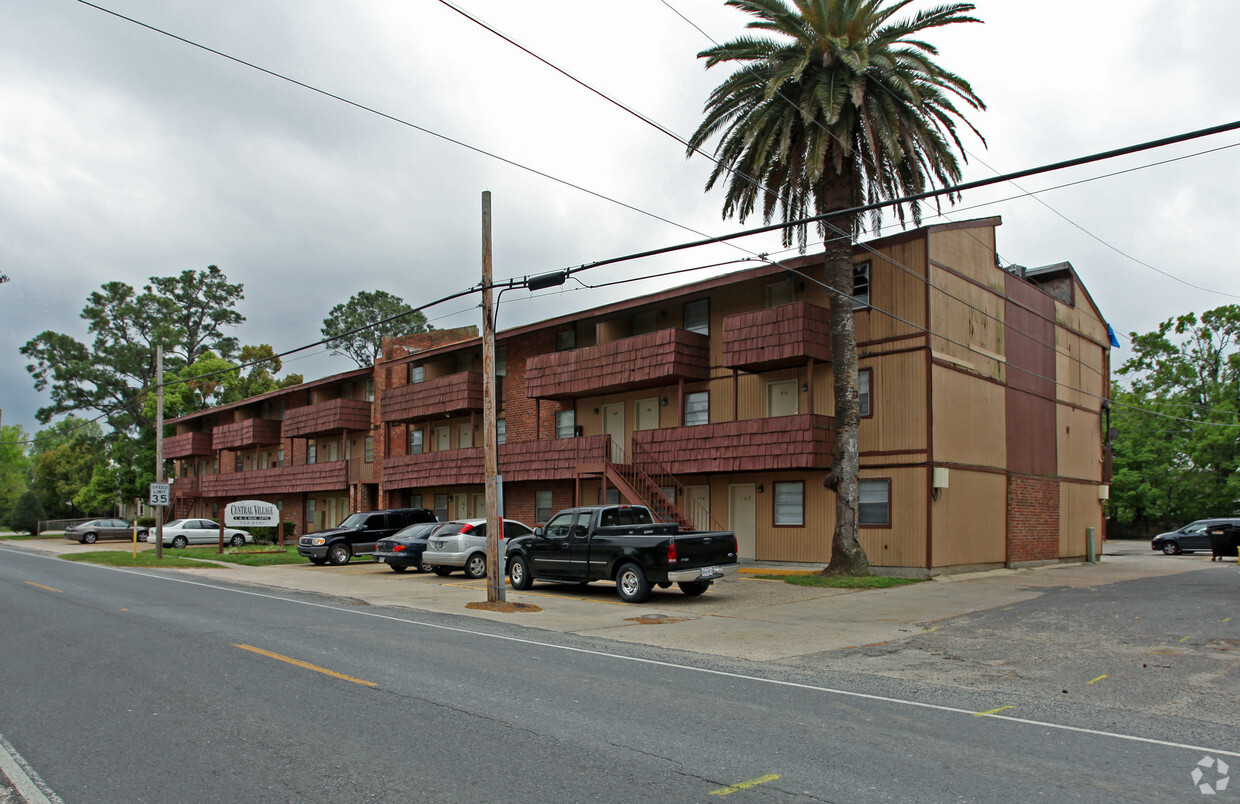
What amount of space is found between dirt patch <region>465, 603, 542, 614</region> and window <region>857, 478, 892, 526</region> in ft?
35.6

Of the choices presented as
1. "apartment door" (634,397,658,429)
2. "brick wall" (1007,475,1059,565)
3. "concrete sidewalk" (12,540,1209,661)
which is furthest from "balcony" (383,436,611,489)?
"brick wall" (1007,475,1059,565)

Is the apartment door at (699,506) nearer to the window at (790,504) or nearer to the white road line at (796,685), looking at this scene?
the window at (790,504)

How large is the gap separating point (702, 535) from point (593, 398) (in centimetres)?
1518

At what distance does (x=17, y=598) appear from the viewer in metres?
16.8

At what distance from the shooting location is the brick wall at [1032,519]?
26531 mm

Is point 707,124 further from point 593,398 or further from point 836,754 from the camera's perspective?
point 836,754

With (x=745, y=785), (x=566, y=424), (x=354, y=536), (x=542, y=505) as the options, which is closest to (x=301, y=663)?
(x=745, y=785)

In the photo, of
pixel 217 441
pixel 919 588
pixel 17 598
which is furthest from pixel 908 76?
pixel 217 441

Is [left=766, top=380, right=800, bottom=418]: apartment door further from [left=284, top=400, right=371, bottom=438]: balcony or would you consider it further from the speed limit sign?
[left=284, top=400, right=371, bottom=438]: balcony

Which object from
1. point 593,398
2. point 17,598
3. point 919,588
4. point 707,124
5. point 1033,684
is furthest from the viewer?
point 593,398

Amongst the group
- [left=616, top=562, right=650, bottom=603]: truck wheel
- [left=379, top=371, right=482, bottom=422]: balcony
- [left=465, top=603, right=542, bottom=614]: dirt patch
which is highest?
[left=379, top=371, right=482, bottom=422]: balcony

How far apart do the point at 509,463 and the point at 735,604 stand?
16.2 meters

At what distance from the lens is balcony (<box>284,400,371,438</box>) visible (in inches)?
1681

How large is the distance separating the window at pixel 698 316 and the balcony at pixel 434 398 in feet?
32.4
